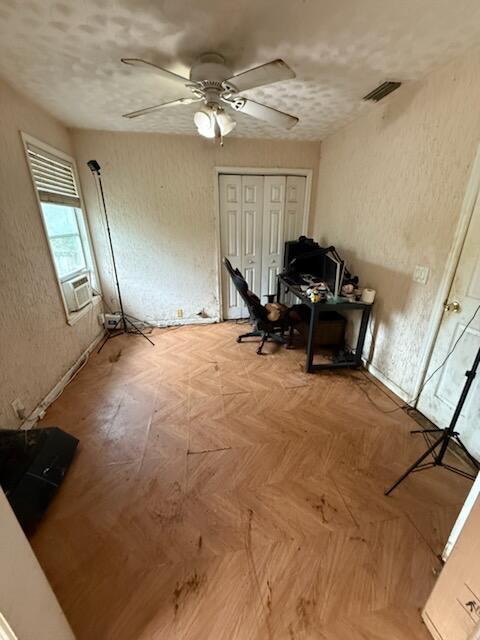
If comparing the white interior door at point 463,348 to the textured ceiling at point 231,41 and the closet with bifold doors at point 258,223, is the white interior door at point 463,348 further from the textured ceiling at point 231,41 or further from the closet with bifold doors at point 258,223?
the closet with bifold doors at point 258,223

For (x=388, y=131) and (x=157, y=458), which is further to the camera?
(x=388, y=131)

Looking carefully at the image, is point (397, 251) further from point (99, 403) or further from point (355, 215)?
point (99, 403)

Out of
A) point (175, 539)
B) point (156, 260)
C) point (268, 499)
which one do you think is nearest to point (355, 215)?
point (156, 260)

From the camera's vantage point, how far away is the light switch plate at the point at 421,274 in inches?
81.0

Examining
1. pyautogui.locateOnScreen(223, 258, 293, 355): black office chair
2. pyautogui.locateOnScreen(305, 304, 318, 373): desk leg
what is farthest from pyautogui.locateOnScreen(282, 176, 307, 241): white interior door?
pyautogui.locateOnScreen(305, 304, 318, 373): desk leg

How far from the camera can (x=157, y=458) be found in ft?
5.84

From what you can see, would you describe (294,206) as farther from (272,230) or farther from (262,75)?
(262,75)

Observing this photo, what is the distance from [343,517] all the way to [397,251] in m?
2.07

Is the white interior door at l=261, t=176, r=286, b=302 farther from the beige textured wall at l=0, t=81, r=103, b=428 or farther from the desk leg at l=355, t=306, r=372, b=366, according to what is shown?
the beige textured wall at l=0, t=81, r=103, b=428

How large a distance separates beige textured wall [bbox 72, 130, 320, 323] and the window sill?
0.25 m

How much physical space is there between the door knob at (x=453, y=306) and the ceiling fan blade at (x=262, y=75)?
1781 millimetres

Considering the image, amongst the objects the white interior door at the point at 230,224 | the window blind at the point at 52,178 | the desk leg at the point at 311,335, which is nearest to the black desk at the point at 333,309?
the desk leg at the point at 311,335

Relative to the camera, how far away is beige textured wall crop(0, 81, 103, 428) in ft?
6.23

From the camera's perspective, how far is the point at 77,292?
113 inches
